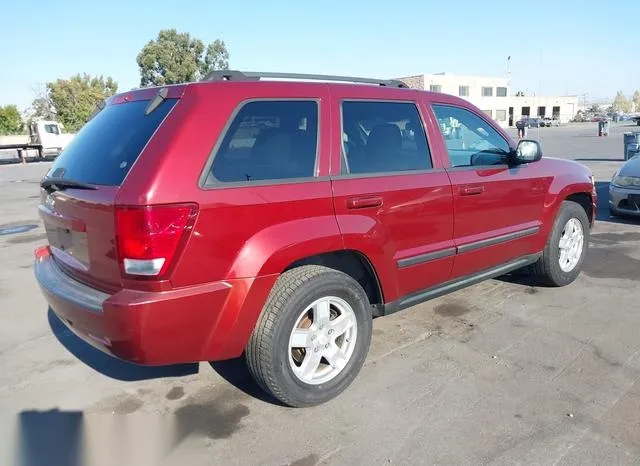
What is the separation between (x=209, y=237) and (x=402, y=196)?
1401mm

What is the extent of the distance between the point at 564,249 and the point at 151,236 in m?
4.13

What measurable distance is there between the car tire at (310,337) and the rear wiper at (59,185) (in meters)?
1.18

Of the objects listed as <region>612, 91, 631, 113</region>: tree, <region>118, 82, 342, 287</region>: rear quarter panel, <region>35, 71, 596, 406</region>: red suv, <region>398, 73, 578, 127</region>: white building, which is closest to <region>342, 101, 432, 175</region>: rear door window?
<region>35, 71, 596, 406</region>: red suv

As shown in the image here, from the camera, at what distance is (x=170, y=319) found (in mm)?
2529

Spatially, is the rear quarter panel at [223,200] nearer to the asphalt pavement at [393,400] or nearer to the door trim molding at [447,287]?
the door trim molding at [447,287]

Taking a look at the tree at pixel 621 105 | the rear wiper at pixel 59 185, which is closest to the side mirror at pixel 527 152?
the rear wiper at pixel 59 185

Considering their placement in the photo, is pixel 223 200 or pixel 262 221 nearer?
pixel 223 200

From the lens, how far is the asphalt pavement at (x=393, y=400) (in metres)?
2.67

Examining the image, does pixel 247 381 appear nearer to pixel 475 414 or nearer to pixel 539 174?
pixel 475 414

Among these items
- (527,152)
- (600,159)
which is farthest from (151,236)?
(600,159)

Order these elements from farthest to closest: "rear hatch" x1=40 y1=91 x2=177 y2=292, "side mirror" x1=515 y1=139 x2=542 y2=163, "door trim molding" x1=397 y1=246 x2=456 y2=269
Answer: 1. "side mirror" x1=515 y1=139 x2=542 y2=163
2. "door trim molding" x1=397 y1=246 x2=456 y2=269
3. "rear hatch" x1=40 y1=91 x2=177 y2=292

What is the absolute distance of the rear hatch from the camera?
261cm

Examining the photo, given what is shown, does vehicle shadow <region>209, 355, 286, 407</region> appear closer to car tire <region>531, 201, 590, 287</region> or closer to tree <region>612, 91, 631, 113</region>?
car tire <region>531, 201, 590, 287</region>

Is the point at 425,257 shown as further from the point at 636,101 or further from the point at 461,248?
the point at 636,101
